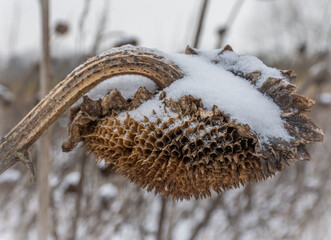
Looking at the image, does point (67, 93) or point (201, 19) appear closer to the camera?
point (67, 93)

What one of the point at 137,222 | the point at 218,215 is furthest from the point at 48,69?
the point at 218,215

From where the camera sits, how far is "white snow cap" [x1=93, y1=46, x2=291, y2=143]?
1.59 feet

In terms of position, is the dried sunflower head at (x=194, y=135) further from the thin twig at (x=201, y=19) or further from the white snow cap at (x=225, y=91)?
the thin twig at (x=201, y=19)

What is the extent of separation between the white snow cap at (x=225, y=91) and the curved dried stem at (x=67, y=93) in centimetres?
4

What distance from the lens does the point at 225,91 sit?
50 centimetres

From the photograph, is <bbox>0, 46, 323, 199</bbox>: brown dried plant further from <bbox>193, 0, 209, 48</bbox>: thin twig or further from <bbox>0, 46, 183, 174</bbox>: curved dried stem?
<bbox>193, 0, 209, 48</bbox>: thin twig

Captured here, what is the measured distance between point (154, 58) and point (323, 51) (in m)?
1.23

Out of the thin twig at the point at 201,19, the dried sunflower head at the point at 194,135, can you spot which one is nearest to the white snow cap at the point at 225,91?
the dried sunflower head at the point at 194,135

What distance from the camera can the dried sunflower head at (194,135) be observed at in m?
0.47

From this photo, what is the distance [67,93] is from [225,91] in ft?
0.79

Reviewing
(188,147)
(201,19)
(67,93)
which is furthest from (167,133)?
(201,19)

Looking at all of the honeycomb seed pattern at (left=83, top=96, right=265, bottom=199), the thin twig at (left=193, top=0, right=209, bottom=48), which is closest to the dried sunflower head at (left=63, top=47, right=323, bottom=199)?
the honeycomb seed pattern at (left=83, top=96, right=265, bottom=199)

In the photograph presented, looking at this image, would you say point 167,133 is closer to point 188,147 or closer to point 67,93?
point 188,147

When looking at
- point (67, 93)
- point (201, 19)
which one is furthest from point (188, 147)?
point (201, 19)
